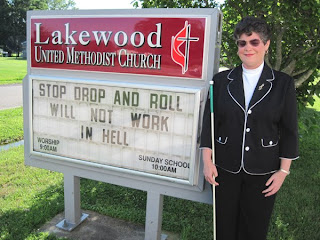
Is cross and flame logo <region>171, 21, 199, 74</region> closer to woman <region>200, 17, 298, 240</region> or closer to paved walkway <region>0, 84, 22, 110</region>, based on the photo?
woman <region>200, 17, 298, 240</region>

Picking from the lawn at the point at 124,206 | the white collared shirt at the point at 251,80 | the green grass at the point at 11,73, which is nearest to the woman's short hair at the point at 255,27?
the white collared shirt at the point at 251,80

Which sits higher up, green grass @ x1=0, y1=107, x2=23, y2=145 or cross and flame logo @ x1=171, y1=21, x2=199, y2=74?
cross and flame logo @ x1=171, y1=21, x2=199, y2=74

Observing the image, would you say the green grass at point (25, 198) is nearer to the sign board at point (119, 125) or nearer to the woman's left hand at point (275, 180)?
the sign board at point (119, 125)

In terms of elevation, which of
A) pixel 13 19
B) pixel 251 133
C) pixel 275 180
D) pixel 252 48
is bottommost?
pixel 275 180

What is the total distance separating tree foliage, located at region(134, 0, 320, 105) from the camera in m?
3.51

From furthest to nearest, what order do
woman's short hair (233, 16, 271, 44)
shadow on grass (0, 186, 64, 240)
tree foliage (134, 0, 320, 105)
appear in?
1. shadow on grass (0, 186, 64, 240)
2. tree foliage (134, 0, 320, 105)
3. woman's short hair (233, 16, 271, 44)

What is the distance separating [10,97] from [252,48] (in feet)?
39.9

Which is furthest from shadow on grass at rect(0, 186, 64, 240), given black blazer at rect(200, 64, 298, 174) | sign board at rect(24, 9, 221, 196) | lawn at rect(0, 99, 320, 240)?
black blazer at rect(200, 64, 298, 174)

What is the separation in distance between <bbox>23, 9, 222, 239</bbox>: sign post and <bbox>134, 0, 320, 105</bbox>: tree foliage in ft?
3.99

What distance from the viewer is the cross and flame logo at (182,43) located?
277cm

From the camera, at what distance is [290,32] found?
14.6 ft

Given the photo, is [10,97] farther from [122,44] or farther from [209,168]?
[209,168]

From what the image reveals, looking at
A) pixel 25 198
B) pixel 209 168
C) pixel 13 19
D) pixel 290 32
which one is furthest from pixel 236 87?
pixel 13 19

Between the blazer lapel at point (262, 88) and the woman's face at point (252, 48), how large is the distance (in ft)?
0.39
